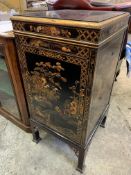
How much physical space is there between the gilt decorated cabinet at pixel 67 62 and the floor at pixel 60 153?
0.16m

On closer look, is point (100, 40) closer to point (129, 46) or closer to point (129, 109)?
point (129, 46)

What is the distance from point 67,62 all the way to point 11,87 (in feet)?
2.29

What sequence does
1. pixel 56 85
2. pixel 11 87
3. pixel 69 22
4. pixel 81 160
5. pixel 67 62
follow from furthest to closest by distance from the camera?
pixel 11 87 → pixel 81 160 → pixel 56 85 → pixel 67 62 → pixel 69 22

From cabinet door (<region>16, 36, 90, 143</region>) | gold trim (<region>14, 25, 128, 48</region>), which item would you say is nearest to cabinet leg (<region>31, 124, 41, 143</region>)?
cabinet door (<region>16, 36, 90, 143</region>)

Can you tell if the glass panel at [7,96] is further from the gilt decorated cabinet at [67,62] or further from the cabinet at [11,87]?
the gilt decorated cabinet at [67,62]

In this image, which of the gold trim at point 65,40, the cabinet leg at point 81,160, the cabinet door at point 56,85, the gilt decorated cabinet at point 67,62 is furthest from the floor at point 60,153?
the gold trim at point 65,40

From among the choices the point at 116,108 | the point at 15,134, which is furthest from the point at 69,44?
the point at 116,108

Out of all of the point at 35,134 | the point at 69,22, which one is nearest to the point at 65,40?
the point at 69,22

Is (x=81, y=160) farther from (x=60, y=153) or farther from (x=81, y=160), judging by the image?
(x=60, y=153)

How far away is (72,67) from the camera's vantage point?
73 cm

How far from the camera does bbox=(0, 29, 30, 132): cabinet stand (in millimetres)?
967

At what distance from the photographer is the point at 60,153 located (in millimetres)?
1274

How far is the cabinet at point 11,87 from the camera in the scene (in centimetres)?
97

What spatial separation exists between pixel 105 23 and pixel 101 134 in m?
1.10
